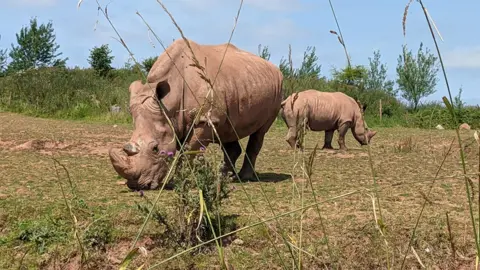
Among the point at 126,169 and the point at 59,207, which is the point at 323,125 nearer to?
the point at 126,169

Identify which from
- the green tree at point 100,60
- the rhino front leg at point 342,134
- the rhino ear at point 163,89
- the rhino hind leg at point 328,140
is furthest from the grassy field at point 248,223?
the green tree at point 100,60

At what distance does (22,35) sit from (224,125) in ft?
89.3

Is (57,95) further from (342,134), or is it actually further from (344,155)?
(344,155)

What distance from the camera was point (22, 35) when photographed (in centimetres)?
2981

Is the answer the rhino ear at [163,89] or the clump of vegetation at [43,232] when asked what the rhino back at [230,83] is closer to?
the rhino ear at [163,89]

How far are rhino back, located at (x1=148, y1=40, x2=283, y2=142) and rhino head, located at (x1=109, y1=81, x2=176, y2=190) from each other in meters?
0.17

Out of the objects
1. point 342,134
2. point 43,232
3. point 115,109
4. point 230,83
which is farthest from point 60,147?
point 115,109

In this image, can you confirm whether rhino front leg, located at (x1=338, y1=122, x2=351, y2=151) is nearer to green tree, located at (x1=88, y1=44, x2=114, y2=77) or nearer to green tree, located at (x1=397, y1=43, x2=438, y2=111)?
green tree, located at (x1=397, y1=43, x2=438, y2=111)

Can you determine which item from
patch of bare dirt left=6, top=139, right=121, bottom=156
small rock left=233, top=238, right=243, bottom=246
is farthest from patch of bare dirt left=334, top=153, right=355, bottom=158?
small rock left=233, top=238, right=243, bottom=246

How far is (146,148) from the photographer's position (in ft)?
16.0

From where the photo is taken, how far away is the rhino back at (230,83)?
501 cm

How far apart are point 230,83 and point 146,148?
951 millimetres

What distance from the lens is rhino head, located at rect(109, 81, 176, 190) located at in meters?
4.88

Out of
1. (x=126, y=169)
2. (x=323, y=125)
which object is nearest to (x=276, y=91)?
(x=126, y=169)
